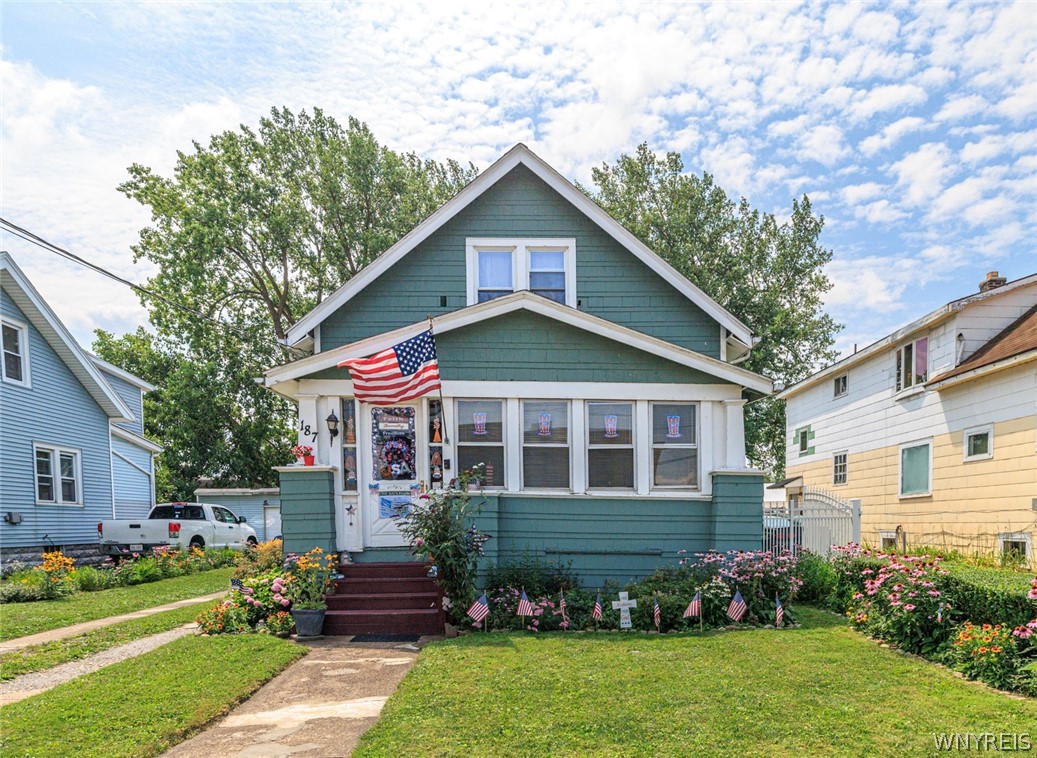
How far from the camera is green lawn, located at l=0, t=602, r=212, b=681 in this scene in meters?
6.55

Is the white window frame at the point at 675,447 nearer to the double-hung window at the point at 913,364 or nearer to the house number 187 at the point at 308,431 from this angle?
the house number 187 at the point at 308,431

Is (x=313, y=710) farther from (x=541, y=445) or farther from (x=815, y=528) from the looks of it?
(x=815, y=528)

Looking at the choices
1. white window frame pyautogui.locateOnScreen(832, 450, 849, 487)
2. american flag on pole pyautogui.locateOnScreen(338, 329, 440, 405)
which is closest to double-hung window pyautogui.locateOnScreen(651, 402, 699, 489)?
american flag on pole pyautogui.locateOnScreen(338, 329, 440, 405)

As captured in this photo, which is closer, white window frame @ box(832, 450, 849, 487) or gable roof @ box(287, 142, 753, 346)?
gable roof @ box(287, 142, 753, 346)

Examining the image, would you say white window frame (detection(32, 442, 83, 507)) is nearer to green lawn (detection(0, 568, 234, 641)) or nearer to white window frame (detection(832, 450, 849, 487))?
green lawn (detection(0, 568, 234, 641))

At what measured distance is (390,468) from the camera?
9320mm

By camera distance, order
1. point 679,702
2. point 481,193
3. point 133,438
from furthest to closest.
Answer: point 133,438 < point 481,193 < point 679,702

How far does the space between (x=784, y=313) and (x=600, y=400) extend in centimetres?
1758

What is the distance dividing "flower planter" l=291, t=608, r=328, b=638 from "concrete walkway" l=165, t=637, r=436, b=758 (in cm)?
59

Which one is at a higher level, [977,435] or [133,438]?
[977,435]

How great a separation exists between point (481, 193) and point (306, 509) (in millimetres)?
6140

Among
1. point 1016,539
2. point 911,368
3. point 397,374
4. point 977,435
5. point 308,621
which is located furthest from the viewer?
point 911,368

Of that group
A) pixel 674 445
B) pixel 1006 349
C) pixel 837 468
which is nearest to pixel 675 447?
pixel 674 445

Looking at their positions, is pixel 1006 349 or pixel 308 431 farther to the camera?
pixel 1006 349
